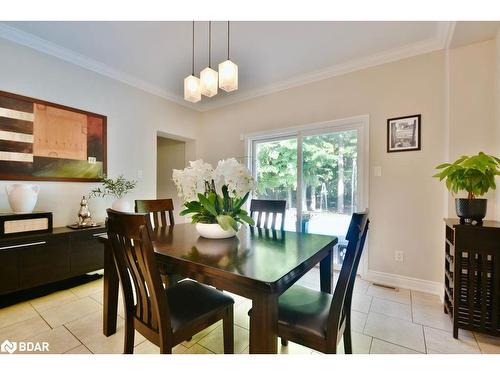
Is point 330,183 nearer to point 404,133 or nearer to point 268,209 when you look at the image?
point 404,133

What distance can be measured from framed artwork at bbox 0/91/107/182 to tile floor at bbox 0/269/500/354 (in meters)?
1.31

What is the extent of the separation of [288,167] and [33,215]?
297cm

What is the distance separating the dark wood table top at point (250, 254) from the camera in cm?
97

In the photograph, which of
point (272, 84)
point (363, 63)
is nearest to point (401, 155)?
point (363, 63)

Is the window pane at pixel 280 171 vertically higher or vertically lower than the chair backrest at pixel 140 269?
→ higher

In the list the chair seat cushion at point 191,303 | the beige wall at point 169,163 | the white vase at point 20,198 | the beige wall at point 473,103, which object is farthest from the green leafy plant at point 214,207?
the beige wall at point 169,163

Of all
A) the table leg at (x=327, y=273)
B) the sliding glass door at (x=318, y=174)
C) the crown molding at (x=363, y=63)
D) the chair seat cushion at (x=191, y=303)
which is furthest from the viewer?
the sliding glass door at (x=318, y=174)

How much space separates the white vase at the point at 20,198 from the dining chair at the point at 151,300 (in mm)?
1723

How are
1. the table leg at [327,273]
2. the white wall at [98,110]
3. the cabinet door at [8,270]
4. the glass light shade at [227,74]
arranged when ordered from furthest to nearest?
1. the white wall at [98,110]
2. the cabinet door at [8,270]
3. the glass light shade at [227,74]
4. the table leg at [327,273]

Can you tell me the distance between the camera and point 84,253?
251cm

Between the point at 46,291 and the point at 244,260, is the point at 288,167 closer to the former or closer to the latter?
the point at 244,260

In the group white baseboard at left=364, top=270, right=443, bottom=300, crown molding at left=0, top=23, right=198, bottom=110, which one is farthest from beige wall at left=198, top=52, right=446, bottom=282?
crown molding at left=0, top=23, right=198, bottom=110

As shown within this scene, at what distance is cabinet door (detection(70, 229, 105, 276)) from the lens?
2.43 meters

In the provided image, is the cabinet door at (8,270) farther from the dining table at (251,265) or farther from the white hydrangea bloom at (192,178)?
the white hydrangea bloom at (192,178)
